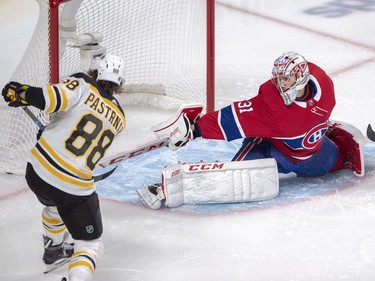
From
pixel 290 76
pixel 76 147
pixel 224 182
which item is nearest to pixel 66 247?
pixel 76 147

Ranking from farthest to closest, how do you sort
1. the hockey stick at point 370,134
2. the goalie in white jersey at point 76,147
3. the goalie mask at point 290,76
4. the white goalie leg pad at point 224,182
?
the hockey stick at point 370,134 → the white goalie leg pad at point 224,182 → the goalie mask at point 290,76 → the goalie in white jersey at point 76,147

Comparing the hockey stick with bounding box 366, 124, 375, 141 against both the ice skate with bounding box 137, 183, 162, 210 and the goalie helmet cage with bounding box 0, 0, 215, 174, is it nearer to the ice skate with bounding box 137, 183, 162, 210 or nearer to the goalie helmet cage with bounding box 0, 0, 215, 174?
the goalie helmet cage with bounding box 0, 0, 215, 174

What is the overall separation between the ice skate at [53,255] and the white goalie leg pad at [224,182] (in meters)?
0.50

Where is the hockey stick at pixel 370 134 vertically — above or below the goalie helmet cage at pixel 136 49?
below

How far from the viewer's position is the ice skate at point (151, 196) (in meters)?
3.54

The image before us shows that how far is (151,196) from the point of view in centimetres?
356

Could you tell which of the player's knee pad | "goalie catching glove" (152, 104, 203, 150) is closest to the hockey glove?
the player's knee pad

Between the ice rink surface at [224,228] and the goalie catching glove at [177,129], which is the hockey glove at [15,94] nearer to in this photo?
the ice rink surface at [224,228]

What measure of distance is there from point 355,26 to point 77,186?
2.94 m

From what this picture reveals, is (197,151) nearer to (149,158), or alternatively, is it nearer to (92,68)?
(149,158)

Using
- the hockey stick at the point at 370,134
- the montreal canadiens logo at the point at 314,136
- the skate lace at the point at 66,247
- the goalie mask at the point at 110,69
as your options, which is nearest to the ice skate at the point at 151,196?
the skate lace at the point at 66,247

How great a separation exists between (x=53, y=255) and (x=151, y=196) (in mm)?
542

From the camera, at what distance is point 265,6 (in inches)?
Result: 230

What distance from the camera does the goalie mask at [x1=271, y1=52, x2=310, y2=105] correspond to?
3.44m
